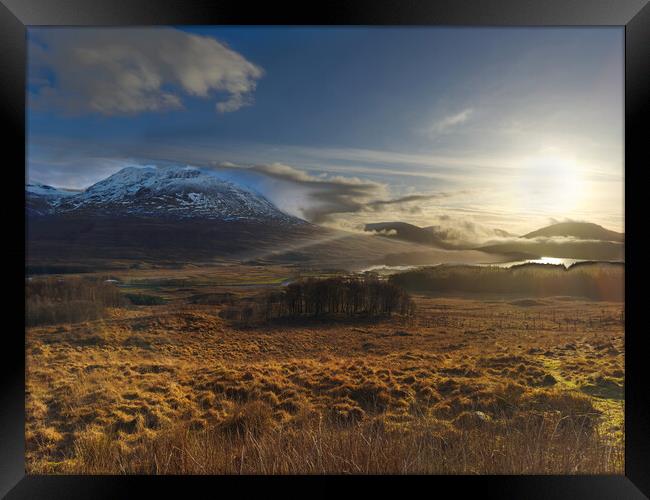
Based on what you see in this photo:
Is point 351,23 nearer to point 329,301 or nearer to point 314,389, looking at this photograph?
point 329,301

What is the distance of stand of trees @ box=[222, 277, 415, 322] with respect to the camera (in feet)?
7.93

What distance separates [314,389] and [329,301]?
2.57 ft

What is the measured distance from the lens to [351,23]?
5.73ft

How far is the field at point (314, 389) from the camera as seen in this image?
77.2 inches

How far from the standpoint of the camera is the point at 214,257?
233 centimetres

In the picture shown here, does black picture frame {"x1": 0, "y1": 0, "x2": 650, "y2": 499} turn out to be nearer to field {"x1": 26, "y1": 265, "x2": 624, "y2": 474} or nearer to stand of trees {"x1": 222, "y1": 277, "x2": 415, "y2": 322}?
field {"x1": 26, "y1": 265, "x2": 624, "y2": 474}

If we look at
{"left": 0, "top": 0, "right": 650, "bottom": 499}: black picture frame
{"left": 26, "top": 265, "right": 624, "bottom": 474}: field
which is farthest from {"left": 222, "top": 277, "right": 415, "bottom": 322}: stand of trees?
{"left": 0, "top": 0, "right": 650, "bottom": 499}: black picture frame

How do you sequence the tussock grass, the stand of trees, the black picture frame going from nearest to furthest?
the black picture frame
the tussock grass
the stand of trees

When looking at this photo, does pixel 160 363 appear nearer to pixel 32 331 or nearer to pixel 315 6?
pixel 32 331

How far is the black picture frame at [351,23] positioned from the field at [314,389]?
0.51 ft

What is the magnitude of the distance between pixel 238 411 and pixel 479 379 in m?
2.13

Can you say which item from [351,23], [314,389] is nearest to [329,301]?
[314,389]

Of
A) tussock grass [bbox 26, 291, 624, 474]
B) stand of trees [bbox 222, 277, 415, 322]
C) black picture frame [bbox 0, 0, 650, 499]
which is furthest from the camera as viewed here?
stand of trees [bbox 222, 277, 415, 322]

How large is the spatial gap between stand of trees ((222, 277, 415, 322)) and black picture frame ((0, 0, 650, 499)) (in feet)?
4.02
